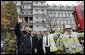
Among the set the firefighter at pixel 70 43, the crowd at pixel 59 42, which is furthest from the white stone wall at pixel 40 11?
the firefighter at pixel 70 43

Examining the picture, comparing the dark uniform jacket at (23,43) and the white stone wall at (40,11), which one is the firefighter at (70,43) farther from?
the white stone wall at (40,11)

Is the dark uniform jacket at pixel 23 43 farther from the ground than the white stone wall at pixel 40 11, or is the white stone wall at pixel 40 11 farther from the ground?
the white stone wall at pixel 40 11

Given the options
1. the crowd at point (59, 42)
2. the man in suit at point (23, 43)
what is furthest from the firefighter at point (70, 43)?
the man in suit at point (23, 43)

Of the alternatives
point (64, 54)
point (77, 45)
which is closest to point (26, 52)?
point (64, 54)

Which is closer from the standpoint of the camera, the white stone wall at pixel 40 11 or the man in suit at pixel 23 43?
the man in suit at pixel 23 43

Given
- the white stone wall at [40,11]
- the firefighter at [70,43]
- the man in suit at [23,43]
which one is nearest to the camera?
the firefighter at [70,43]

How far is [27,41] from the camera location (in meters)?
4.64

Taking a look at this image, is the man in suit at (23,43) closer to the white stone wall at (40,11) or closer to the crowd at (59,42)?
the crowd at (59,42)

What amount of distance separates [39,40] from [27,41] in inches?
56.9

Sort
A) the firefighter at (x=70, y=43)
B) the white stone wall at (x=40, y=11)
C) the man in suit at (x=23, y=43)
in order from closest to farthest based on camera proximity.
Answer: the firefighter at (x=70, y=43) < the man in suit at (x=23, y=43) < the white stone wall at (x=40, y=11)

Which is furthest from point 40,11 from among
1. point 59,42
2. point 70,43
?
point 70,43

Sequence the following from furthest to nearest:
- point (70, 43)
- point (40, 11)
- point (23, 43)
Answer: point (40, 11)
point (23, 43)
point (70, 43)

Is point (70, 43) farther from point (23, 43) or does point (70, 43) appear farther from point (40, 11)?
point (40, 11)

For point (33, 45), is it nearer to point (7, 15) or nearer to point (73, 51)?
point (73, 51)
